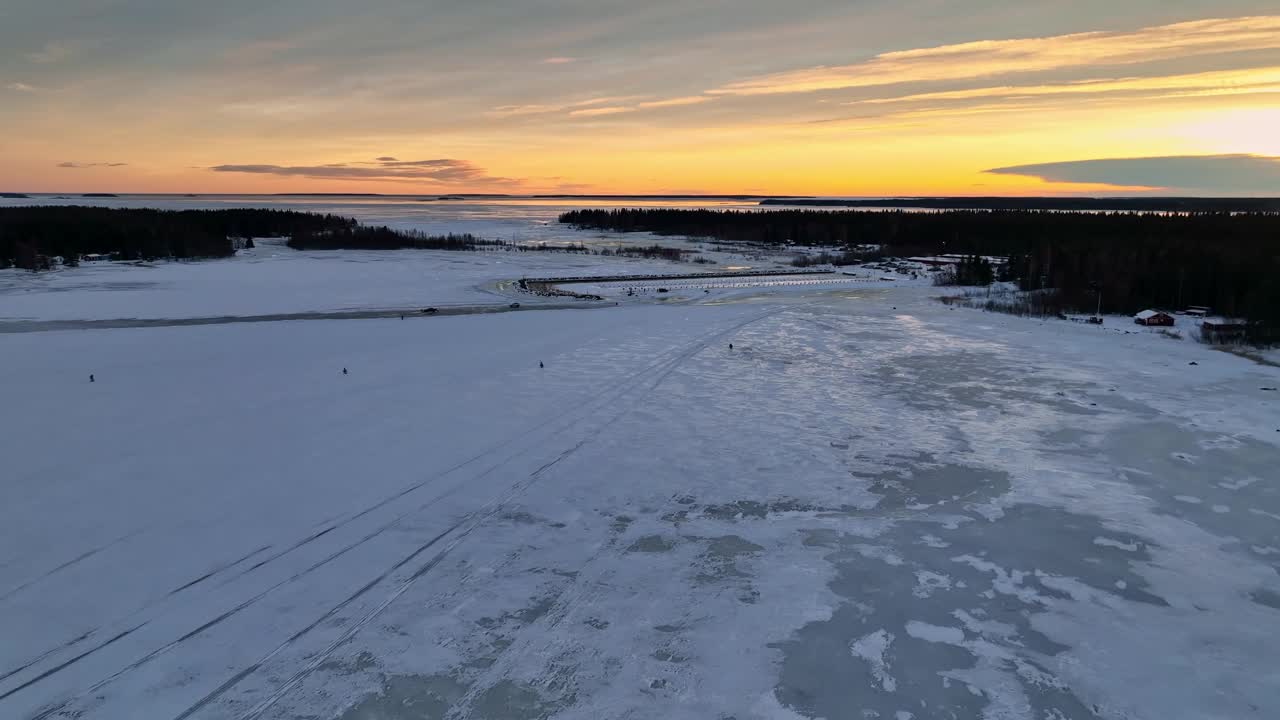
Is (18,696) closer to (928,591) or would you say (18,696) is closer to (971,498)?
(928,591)

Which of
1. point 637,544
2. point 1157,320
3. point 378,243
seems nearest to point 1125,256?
point 1157,320

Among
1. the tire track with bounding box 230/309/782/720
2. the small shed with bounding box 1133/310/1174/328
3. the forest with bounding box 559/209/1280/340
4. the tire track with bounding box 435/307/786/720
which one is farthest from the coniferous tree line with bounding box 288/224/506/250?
the tire track with bounding box 435/307/786/720

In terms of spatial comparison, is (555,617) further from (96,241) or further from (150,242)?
(96,241)

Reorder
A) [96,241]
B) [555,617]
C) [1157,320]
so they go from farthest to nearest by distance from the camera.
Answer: [96,241] → [1157,320] → [555,617]

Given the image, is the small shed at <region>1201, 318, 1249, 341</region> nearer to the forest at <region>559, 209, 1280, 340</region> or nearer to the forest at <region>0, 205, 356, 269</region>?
the forest at <region>559, 209, 1280, 340</region>

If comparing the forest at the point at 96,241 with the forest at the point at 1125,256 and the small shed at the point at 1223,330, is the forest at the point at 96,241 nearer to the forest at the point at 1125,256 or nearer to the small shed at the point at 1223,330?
the forest at the point at 1125,256

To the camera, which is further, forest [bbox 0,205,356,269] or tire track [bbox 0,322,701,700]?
forest [bbox 0,205,356,269]

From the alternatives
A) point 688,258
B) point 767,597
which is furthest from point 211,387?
point 688,258

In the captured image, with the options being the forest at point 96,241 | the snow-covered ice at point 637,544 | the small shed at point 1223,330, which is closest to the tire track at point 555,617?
the snow-covered ice at point 637,544
